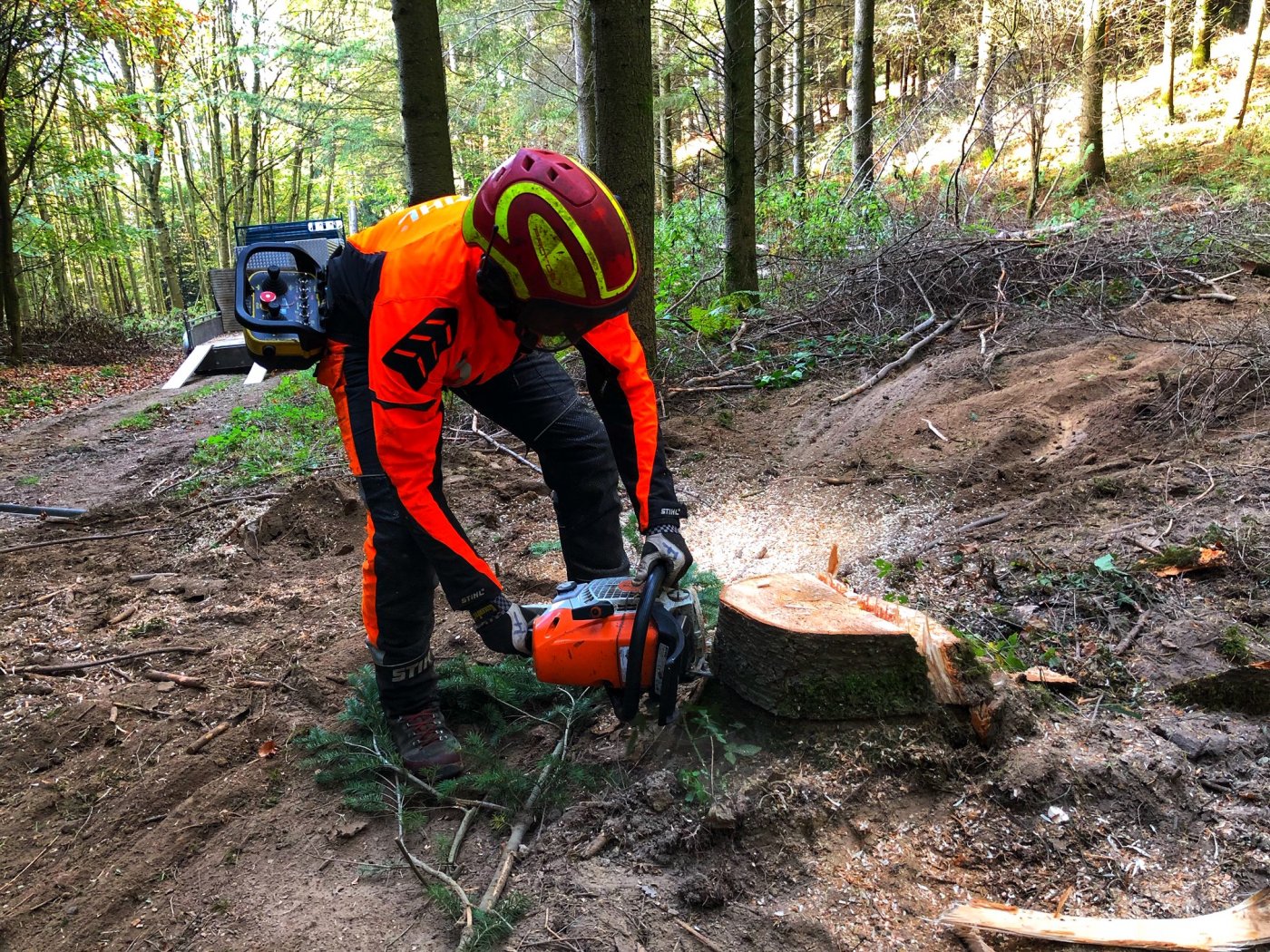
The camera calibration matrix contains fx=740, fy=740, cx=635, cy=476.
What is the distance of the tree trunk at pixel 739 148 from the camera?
22.1 ft

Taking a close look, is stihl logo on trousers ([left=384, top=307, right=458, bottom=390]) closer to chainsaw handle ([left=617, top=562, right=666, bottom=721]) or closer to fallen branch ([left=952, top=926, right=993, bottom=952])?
chainsaw handle ([left=617, top=562, right=666, bottom=721])

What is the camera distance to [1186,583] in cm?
260

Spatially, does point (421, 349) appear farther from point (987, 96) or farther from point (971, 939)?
point (987, 96)

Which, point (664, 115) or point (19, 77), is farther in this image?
point (664, 115)

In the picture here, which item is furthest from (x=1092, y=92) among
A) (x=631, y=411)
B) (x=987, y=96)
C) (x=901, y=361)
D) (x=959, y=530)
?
(x=631, y=411)

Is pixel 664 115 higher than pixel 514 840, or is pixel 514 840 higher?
pixel 664 115

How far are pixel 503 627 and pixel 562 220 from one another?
3.80ft

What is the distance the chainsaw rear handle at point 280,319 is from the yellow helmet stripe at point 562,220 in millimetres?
828

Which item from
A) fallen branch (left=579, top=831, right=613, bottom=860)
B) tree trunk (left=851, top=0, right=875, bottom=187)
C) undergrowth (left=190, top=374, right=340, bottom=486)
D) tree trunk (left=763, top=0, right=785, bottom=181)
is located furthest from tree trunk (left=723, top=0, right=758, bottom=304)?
fallen branch (left=579, top=831, right=613, bottom=860)

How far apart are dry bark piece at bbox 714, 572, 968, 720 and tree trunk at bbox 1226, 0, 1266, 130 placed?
589 inches

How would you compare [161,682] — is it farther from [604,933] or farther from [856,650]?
[856,650]

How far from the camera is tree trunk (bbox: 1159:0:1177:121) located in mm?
12859

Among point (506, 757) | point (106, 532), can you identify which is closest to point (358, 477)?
point (506, 757)

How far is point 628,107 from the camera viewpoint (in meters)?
4.92
